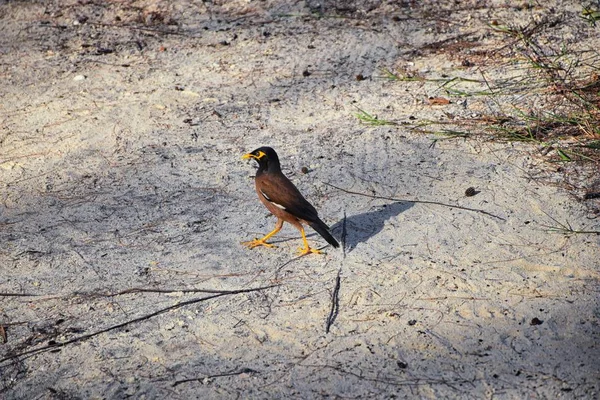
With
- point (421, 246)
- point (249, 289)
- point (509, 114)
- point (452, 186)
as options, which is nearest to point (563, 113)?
point (509, 114)

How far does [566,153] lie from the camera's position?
724cm

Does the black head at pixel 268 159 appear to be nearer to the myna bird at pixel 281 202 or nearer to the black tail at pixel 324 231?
the myna bird at pixel 281 202

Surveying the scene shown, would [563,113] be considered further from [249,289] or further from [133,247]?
[133,247]

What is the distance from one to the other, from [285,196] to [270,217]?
678mm

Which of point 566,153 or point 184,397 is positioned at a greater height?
point 184,397

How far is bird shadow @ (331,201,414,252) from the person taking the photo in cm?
636

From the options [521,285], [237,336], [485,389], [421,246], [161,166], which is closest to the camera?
[485,389]

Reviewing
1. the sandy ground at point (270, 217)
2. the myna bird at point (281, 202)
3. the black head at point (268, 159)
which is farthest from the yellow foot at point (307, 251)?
the black head at point (268, 159)

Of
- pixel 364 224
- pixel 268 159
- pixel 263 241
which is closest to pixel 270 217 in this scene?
pixel 263 241

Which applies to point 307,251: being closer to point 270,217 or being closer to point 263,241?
point 263,241

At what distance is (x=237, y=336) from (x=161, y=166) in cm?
281

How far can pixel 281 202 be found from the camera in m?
6.17

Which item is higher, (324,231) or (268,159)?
(268,159)

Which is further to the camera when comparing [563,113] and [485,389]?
[563,113]
